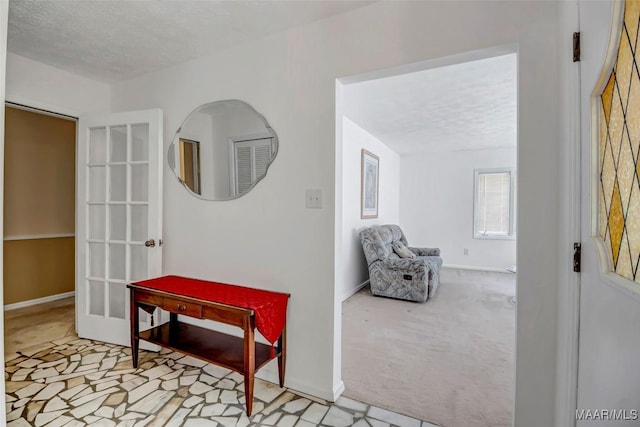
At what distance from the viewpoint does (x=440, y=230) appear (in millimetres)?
6250

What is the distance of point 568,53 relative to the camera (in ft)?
4.04

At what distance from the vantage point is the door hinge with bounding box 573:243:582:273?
112 cm

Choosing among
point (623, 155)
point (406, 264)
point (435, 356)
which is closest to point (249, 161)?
point (623, 155)

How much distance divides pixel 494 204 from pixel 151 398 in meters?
6.03

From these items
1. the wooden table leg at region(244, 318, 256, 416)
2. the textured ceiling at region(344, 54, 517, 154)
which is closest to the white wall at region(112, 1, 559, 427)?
the wooden table leg at region(244, 318, 256, 416)

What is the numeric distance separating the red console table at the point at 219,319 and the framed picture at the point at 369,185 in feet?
9.35

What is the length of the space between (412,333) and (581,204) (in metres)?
2.20

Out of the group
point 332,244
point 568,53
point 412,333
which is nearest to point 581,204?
point 568,53

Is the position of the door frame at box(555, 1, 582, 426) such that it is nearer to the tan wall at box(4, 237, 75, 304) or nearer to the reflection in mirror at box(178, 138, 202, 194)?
the reflection in mirror at box(178, 138, 202, 194)

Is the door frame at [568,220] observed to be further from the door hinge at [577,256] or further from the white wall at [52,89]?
the white wall at [52,89]

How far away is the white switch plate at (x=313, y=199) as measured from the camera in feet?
6.39

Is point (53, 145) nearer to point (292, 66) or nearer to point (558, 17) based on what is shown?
point (292, 66)

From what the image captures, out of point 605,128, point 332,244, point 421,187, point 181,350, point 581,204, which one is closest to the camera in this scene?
point 605,128

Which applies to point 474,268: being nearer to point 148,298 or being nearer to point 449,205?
point 449,205
